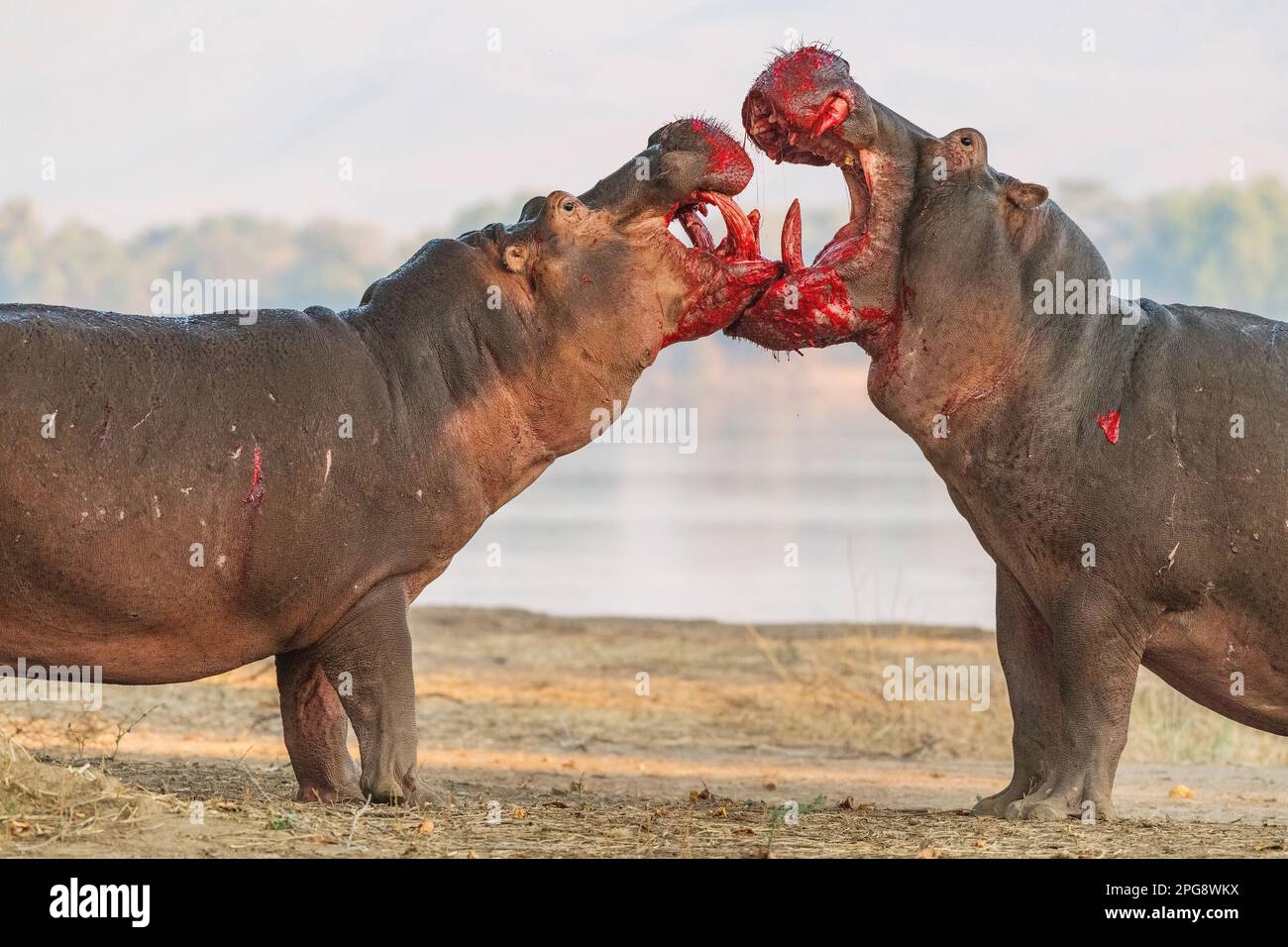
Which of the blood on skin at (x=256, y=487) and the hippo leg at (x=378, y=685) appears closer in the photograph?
the blood on skin at (x=256, y=487)

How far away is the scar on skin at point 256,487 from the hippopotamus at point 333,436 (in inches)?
0.4

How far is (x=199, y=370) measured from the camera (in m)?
6.89

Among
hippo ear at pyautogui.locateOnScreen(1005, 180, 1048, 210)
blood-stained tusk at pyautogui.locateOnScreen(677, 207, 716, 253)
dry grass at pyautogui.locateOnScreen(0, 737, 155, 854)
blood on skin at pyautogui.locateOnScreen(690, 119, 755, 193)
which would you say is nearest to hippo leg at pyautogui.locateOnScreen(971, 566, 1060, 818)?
hippo ear at pyautogui.locateOnScreen(1005, 180, 1048, 210)

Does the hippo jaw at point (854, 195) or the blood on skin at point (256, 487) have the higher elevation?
the hippo jaw at point (854, 195)

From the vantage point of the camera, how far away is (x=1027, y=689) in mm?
7582

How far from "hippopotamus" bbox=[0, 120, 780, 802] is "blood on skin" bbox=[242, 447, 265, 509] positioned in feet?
0.03

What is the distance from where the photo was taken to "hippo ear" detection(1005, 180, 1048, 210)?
7.43 m

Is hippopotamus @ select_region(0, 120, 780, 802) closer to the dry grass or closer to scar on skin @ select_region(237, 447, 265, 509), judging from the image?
scar on skin @ select_region(237, 447, 265, 509)

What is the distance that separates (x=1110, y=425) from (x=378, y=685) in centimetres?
305

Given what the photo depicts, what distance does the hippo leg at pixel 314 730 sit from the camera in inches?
291
